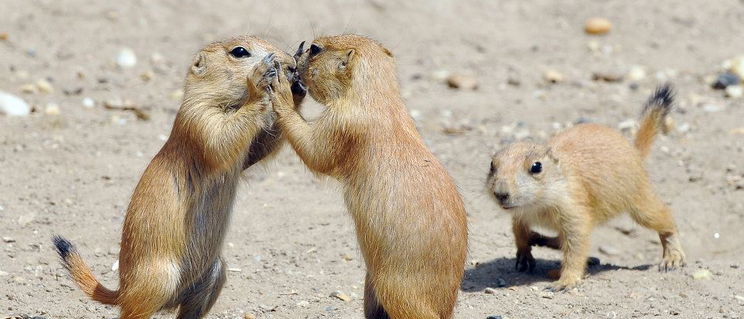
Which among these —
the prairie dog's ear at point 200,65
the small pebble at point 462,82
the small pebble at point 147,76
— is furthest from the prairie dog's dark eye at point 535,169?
the small pebble at point 147,76

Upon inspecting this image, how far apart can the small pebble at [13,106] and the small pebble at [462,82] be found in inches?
161

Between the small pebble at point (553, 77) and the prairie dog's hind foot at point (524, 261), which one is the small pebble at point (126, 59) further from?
the prairie dog's hind foot at point (524, 261)

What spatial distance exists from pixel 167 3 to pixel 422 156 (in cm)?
760

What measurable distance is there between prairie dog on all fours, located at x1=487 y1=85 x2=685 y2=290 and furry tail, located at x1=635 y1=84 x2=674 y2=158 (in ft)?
0.83

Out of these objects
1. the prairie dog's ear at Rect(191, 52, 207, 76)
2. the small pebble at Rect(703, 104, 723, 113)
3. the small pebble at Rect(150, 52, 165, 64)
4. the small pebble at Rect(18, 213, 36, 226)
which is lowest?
the small pebble at Rect(18, 213, 36, 226)

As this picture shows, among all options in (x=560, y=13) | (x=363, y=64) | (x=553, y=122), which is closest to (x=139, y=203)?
(x=363, y=64)

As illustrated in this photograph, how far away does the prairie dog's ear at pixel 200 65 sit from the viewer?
5.53m

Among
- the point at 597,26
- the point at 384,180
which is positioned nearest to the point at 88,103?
the point at 384,180

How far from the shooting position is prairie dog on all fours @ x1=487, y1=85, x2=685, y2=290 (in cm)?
705

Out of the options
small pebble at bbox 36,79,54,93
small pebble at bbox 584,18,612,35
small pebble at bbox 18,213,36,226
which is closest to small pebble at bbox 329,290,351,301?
small pebble at bbox 18,213,36,226

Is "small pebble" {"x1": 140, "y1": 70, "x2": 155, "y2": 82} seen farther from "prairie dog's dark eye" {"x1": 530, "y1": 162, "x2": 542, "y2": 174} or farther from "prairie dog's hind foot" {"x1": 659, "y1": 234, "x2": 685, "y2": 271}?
"prairie dog's hind foot" {"x1": 659, "y1": 234, "x2": 685, "y2": 271}

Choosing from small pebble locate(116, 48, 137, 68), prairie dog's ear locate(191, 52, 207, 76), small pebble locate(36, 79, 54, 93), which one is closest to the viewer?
prairie dog's ear locate(191, 52, 207, 76)

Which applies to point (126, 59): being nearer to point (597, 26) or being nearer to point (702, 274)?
point (597, 26)

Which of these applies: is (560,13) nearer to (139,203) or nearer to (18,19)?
(18,19)
